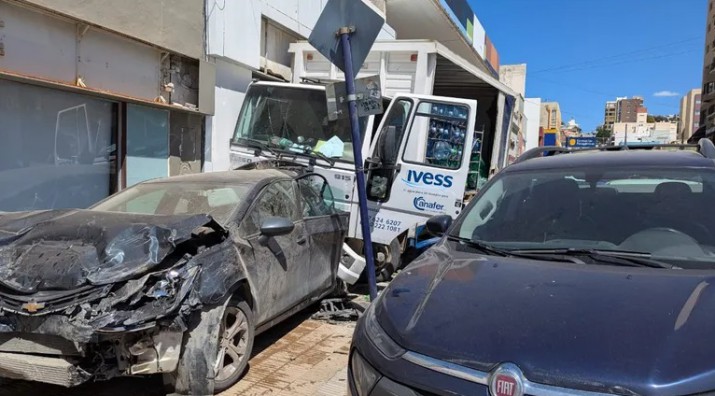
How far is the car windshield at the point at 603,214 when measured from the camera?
2.97m

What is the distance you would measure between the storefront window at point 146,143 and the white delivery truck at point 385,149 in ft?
6.35

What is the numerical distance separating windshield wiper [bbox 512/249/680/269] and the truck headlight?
1.13 metres

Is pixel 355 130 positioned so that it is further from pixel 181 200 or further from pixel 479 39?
pixel 479 39

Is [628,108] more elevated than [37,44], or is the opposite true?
[628,108]

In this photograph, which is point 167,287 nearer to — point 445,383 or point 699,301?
point 445,383

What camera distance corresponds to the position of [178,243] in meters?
3.64

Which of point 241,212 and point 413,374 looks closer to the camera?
point 413,374

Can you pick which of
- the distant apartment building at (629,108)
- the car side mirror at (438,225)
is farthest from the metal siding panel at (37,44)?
the distant apartment building at (629,108)

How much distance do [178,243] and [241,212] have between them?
0.87 meters

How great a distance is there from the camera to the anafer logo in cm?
661

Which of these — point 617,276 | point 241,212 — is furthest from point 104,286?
point 617,276

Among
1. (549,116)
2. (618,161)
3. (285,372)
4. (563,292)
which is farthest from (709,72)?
(563,292)

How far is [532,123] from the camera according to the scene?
124ft

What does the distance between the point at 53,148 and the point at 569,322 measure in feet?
22.7
